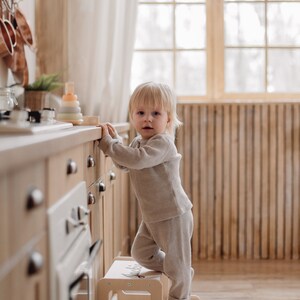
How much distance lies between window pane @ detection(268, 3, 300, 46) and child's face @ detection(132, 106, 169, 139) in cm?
185

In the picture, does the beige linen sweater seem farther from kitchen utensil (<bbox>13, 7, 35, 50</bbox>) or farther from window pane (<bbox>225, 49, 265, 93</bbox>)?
window pane (<bbox>225, 49, 265, 93</bbox>)

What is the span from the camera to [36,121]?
187 cm

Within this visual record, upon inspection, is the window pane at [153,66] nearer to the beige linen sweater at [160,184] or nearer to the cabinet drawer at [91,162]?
Answer: the beige linen sweater at [160,184]

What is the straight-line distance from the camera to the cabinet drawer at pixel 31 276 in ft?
3.75

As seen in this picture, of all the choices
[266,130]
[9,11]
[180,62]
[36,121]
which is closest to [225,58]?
[180,62]

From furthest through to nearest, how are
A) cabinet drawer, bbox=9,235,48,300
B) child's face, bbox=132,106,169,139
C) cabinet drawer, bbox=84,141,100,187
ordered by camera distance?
1. child's face, bbox=132,106,169,139
2. cabinet drawer, bbox=84,141,100,187
3. cabinet drawer, bbox=9,235,48,300

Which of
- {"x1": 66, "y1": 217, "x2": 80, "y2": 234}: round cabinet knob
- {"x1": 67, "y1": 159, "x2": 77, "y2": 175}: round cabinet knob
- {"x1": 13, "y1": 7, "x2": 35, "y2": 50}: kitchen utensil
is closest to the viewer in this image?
{"x1": 66, "y1": 217, "x2": 80, "y2": 234}: round cabinet knob

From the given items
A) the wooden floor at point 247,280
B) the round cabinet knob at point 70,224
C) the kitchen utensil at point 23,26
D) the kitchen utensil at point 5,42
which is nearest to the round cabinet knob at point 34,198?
the round cabinet knob at point 70,224

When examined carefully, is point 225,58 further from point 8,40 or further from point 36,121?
point 36,121

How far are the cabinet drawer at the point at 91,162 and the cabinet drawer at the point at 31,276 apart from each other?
2.51 feet

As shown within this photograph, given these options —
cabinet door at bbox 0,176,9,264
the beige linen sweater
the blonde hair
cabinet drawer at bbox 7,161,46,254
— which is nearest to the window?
the blonde hair

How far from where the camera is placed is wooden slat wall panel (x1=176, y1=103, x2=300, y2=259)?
4.02 m

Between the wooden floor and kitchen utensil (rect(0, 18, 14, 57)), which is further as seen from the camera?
the wooden floor

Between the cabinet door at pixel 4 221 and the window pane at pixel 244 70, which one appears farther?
the window pane at pixel 244 70
